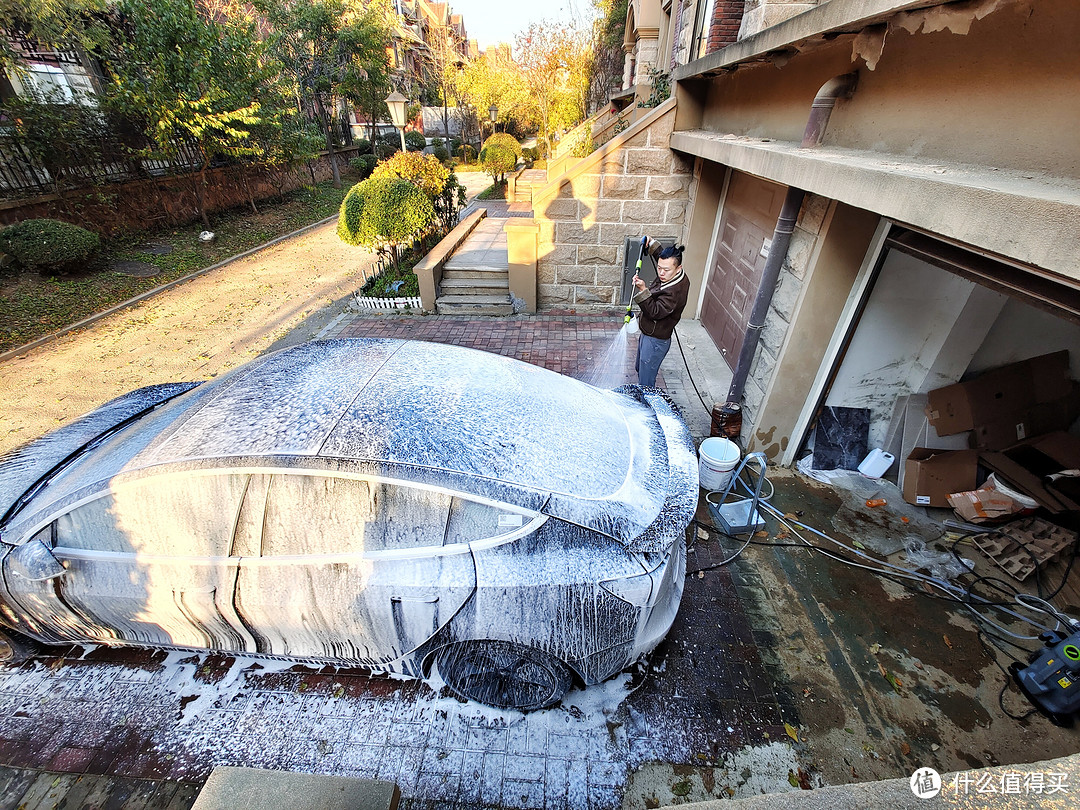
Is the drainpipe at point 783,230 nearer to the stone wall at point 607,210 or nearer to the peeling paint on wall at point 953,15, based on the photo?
the peeling paint on wall at point 953,15

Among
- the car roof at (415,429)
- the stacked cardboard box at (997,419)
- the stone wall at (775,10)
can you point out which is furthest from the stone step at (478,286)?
the stacked cardboard box at (997,419)

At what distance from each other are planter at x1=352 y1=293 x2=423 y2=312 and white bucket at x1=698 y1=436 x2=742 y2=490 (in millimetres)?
5887

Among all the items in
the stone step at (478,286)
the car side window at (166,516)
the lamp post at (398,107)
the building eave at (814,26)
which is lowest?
the stone step at (478,286)

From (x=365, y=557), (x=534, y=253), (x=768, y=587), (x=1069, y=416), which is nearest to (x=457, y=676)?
(x=365, y=557)

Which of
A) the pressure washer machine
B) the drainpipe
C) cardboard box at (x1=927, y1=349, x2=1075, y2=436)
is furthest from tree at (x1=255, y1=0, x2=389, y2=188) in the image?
the pressure washer machine

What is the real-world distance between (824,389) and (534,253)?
4.99 meters

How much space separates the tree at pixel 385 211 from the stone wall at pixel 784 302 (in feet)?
20.6

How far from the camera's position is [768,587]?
342 cm

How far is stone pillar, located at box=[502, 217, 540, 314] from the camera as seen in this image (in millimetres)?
7426

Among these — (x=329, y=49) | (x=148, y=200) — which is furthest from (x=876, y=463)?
(x=329, y=49)

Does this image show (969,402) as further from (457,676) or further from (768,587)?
(457,676)

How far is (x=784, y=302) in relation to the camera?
13.8 feet

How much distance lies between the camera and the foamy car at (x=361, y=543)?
2238 millimetres

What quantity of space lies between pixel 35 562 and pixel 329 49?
24.3m
